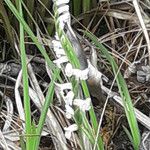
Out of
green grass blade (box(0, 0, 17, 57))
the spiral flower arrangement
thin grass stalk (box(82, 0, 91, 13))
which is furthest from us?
thin grass stalk (box(82, 0, 91, 13))

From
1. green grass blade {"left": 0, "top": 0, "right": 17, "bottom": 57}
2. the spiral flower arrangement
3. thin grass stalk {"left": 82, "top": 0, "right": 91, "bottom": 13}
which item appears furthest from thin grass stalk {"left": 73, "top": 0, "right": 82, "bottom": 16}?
the spiral flower arrangement

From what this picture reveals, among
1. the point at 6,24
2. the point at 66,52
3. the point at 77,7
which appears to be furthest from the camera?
the point at 77,7

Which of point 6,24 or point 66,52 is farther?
point 6,24

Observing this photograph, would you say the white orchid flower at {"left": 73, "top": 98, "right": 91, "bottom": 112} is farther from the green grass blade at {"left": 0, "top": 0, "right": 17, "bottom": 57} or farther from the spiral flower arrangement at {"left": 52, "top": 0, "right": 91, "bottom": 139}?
the green grass blade at {"left": 0, "top": 0, "right": 17, "bottom": 57}

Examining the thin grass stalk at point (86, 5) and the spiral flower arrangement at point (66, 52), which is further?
the thin grass stalk at point (86, 5)

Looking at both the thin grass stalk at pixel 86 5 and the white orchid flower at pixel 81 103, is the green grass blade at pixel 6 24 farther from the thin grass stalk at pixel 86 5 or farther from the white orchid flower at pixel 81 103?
the white orchid flower at pixel 81 103

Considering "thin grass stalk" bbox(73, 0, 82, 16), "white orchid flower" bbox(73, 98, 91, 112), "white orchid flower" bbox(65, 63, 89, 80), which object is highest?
"thin grass stalk" bbox(73, 0, 82, 16)

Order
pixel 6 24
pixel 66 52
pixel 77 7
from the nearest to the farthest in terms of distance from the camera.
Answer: pixel 66 52
pixel 6 24
pixel 77 7

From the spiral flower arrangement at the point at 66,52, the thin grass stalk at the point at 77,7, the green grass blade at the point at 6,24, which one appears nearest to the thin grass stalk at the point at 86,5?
the thin grass stalk at the point at 77,7

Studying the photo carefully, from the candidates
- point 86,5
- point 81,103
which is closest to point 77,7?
point 86,5

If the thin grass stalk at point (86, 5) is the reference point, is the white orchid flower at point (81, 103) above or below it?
below

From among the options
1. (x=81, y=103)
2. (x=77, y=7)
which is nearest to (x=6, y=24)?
(x=77, y=7)

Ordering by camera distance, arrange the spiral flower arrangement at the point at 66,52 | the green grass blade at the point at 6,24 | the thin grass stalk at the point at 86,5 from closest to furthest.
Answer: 1. the spiral flower arrangement at the point at 66,52
2. the green grass blade at the point at 6,24
3. the thin grass stalk at the point at 86,5

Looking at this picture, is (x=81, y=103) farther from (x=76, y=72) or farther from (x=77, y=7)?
(x=77, y=7)
